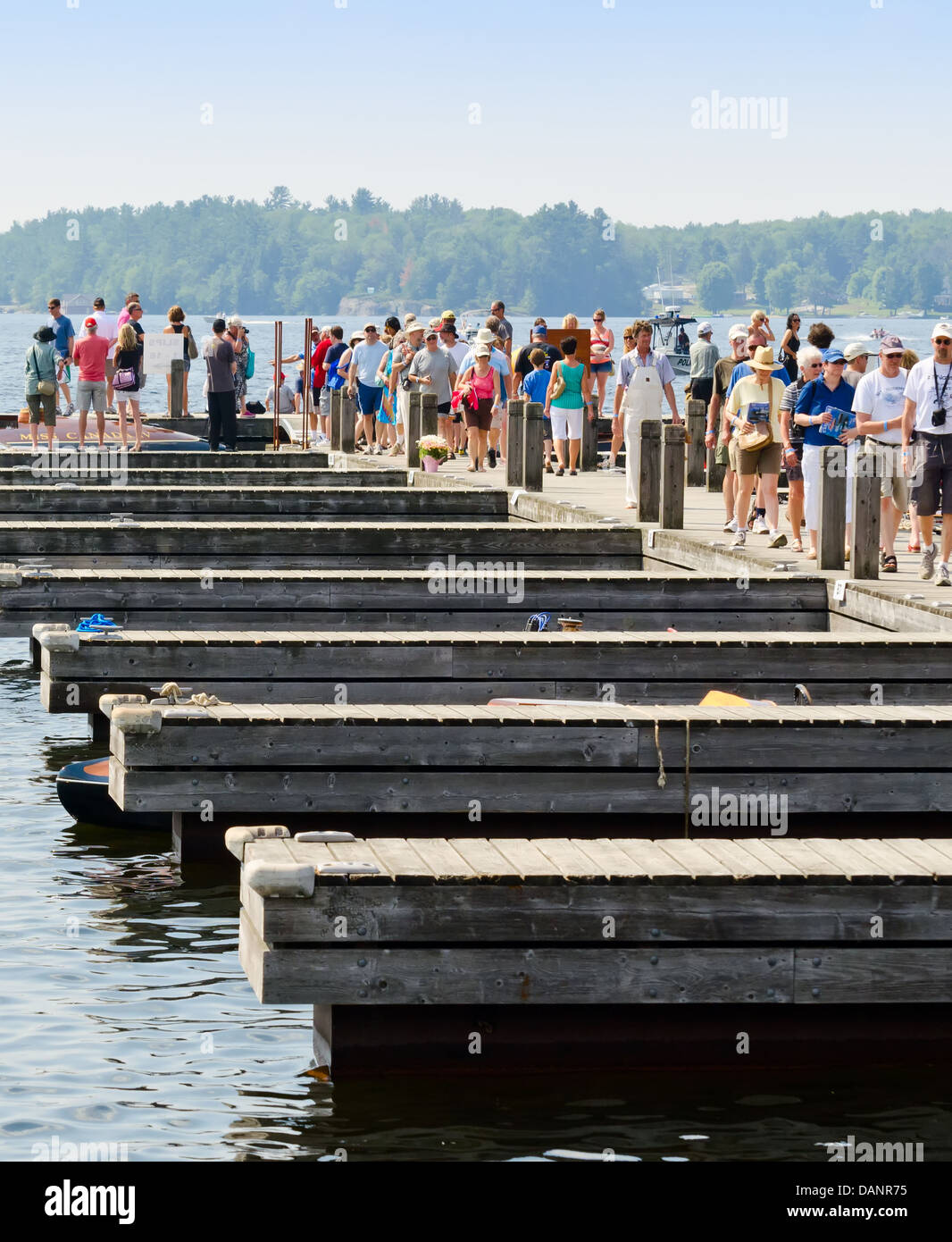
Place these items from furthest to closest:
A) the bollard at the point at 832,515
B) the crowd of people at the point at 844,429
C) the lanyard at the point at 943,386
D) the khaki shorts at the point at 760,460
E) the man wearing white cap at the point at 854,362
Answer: the khaki shorts at the point at 760,460 < the man wearing white cap at the point at 854,362 < the bollard at the point at 832,515 < the crowd of people at the point at 844,429 < the lanyard at the point at 943,386

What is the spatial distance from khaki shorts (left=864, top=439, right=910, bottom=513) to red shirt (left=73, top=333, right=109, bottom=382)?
43.0ft

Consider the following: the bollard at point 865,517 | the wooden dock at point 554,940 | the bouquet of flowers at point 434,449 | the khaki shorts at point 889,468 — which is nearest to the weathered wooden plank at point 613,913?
the wooden dock at point 554,940

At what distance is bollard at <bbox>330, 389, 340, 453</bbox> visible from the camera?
105ft

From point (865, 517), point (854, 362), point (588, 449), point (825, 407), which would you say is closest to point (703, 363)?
point (588, 449)

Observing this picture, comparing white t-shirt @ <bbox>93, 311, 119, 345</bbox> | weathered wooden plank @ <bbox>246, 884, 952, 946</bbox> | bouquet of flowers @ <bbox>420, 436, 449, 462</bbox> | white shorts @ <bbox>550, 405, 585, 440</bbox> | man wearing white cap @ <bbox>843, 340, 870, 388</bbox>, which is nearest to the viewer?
weathered wooden plank @ <bbox>246, 884, 952, 946</bbox>

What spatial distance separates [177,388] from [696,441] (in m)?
15.2

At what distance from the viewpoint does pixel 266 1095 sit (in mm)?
8375

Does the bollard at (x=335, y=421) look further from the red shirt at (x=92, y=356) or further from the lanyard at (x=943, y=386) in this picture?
the lanyard at (x=943, y=386)

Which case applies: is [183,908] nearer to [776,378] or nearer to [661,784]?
[661,784]

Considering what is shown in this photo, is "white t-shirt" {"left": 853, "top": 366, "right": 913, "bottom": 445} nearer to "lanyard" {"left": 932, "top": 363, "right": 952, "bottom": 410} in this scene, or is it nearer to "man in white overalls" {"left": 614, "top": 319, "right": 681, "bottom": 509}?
"lanyard" {"left": 932, "top": 363, "right": 952, "bottom": 410}

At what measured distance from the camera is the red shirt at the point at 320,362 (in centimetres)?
3556

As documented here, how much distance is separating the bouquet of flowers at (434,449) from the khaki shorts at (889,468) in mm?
9833

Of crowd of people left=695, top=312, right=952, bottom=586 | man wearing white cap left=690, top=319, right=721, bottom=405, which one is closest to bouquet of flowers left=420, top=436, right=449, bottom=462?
man wearing white cap left=690, top=319, right=721, bottom=405

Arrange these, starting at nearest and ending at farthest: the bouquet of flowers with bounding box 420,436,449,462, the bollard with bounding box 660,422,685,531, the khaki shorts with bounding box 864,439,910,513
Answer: the khaki shorts with bounding box 864,439,910,513 → the bollard with bounding box 660,422,685,531 → the bouquet of flowers with bounding box 420,436,449,462
